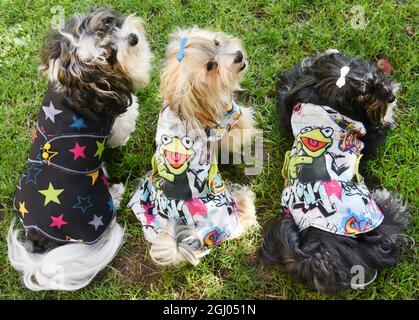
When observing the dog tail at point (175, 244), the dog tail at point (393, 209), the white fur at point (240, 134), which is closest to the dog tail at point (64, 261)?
the dog tail at point (175, 244)

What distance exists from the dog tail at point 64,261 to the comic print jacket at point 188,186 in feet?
1.03

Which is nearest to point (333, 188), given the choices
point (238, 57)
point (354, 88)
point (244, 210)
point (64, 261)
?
point (354, 88)

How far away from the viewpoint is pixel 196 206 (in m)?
3.31

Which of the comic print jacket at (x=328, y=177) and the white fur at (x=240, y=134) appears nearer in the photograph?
the comic print jacket at (x=328, y=177)

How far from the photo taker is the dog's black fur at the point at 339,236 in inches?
120

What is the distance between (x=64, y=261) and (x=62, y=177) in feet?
1.85

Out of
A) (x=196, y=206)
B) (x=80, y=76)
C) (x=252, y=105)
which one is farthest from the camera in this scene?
(x=252, y=105)

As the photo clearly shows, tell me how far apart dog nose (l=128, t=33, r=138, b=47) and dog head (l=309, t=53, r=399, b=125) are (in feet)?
4.15

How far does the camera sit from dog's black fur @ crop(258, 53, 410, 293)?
3057mm

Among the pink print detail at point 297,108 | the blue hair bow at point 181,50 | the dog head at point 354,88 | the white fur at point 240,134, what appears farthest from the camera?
the white fur at point 240,134

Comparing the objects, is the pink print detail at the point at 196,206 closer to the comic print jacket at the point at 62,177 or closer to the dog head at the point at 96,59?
the comic print jacket at the point at 62,177

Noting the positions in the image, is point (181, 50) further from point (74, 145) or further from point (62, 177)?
point (62, 177)

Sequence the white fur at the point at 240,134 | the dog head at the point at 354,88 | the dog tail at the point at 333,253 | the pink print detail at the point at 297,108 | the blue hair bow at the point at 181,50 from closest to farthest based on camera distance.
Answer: the blue hair bow at the point at 181,50 < the dog tail at the point at 333,253 < the dog head at the point at 354,88 < the pink print detail at the point at 297,108 < the white fur at the point at 240,134

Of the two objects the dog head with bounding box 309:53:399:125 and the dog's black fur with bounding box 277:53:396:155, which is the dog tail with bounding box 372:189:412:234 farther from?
the dog head with bounding box 309:53:399:125
